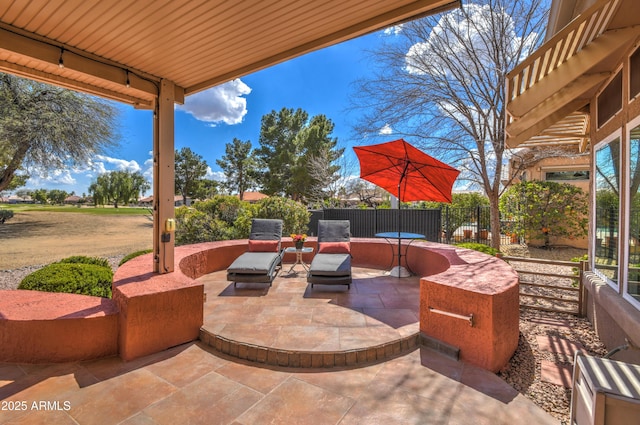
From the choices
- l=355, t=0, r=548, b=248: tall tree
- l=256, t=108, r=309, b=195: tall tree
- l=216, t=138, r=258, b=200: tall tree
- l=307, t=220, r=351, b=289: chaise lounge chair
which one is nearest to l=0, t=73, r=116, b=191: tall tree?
l=355, t=0, r=548, b=248: tall tree

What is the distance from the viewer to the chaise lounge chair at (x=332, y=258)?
4973 millimetres

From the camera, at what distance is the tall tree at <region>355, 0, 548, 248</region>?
786 centimetres

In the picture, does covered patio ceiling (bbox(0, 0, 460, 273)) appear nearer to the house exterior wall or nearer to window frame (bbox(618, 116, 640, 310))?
the house exterior wall

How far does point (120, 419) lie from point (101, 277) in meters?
3.03

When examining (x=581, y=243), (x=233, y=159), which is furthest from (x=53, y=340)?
(x=233, y=159)

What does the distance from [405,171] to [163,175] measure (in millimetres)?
4330

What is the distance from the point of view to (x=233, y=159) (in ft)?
129

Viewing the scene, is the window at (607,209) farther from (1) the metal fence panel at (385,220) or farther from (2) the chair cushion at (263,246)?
(1) the metal fence panel at (385,220)

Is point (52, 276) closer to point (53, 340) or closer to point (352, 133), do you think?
point (53, 340)

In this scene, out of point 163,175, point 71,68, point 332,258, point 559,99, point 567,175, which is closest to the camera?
point 71,68

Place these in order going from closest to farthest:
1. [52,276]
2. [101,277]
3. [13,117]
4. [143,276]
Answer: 1. [143,276]
2. [52,276]
3. [101,277]
4. [13,117]

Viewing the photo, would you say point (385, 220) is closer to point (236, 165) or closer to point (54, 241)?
point (54, 241)

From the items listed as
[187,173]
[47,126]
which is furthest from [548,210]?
[187,173]

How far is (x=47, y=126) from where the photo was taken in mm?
10727
